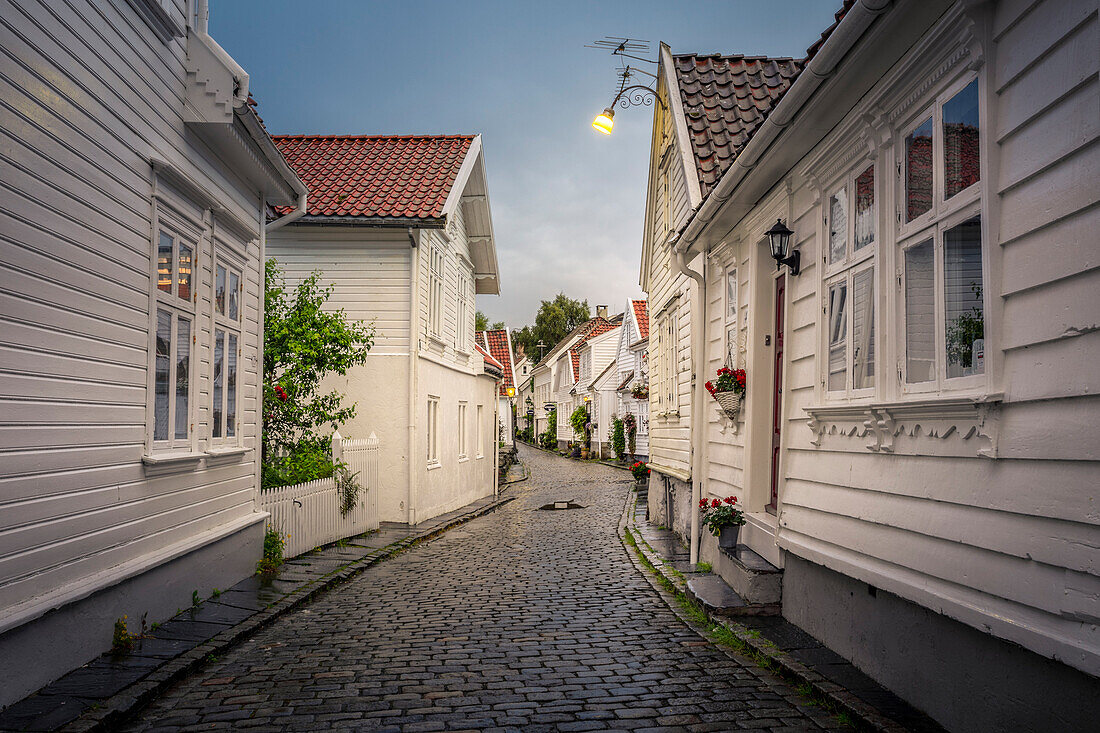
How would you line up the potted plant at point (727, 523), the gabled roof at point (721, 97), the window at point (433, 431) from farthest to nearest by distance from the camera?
the window at point (433, 431) < the gabled roof at point (721, 97) < the potted plant at point (727, 523)

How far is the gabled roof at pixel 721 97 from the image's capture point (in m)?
11.5

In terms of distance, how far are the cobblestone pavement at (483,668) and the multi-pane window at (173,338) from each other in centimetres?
196

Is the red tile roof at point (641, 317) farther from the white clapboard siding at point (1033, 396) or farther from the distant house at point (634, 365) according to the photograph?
the white clapboard siding at point (1033, 396)

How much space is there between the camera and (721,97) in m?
12.4

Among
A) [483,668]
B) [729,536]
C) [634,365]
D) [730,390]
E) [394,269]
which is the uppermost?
[394,269]

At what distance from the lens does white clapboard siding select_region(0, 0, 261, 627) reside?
5.15m

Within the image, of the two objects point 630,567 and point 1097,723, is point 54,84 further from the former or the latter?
point 630,567

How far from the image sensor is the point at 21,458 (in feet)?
17.1

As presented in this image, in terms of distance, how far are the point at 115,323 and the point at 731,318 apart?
21.0 feet

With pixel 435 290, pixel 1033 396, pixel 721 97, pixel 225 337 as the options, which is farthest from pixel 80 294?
pixel 435 290

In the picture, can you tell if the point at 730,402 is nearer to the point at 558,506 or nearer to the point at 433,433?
the point at 433,433

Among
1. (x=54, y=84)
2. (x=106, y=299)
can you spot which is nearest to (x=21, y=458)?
(x=106, y=299)

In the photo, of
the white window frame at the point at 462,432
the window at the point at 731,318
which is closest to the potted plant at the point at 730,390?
the window at the point at 731,318

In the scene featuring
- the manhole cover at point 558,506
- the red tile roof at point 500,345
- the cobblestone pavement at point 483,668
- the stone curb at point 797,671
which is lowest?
the manhole cover at point 558,506
